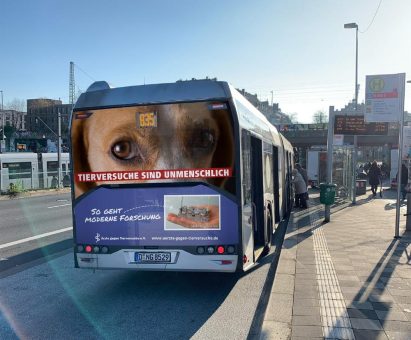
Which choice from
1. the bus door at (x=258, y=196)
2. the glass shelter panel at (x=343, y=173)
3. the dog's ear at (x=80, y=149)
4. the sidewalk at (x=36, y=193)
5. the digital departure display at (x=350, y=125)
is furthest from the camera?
the sidewalk at (x=36, y=193)

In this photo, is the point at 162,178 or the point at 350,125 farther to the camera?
the point at 350,125

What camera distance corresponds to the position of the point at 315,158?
30.1 m

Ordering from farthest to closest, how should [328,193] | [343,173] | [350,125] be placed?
[343,173] → [350,125] → [328,193]

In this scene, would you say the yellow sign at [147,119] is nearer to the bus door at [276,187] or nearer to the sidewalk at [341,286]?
the sidewalk at [341,286]

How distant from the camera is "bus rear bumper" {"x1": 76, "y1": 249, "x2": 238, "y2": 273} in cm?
563

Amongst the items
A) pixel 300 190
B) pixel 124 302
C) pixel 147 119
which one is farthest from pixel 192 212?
pixel 300 190

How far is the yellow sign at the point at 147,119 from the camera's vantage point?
19.0ft

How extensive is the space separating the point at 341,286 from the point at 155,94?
369cm

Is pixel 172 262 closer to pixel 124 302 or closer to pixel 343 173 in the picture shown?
pixel 124 302

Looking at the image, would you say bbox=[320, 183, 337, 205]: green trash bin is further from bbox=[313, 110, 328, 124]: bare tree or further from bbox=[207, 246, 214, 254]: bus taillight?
bbox=[313, 110, 328, 124]: bare tree

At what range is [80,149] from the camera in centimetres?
601

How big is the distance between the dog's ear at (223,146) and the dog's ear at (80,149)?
5.84 ft

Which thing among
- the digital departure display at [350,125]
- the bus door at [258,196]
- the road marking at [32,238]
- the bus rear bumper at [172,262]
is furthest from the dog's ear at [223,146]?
the digital departure display at [350,125]

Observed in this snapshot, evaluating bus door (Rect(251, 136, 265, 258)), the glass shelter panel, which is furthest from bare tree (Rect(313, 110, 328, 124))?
bus door (Rect(251, 136, 265, 258))
